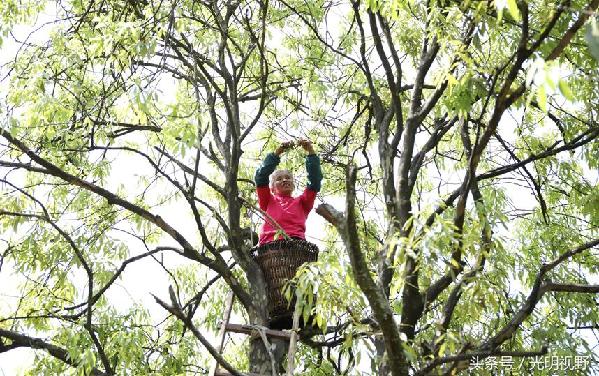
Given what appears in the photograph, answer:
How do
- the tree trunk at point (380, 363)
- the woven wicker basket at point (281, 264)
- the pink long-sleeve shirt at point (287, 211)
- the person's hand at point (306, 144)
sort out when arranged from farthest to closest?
the pink long-sleeve shirt at point (287, 211), the person's hand at point (306, 144), the woven wicker basket at point (281, 264), the tree trunk at point (380, 363)

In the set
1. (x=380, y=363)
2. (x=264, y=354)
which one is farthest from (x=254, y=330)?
Answer: (x=380, y=363)

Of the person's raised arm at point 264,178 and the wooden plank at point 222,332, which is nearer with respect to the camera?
the wooden plank at point 222,332

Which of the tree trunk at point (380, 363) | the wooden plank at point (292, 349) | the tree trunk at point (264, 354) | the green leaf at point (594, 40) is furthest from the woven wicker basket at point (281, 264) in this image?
the green leaf at point (594, 40)

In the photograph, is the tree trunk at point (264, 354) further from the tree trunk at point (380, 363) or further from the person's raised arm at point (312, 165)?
the person's raised arm at point (312, 165)

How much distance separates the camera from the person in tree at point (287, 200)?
500 centimetres

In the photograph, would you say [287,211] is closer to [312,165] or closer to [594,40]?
[312,165]

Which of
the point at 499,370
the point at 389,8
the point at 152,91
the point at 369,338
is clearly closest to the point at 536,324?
the point at 499,370

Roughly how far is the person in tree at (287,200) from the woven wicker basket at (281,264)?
29 cm

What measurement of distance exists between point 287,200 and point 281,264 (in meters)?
0.73

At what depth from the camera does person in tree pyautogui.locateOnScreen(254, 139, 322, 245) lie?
500 centimetres

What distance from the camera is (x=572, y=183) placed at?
5855 mm

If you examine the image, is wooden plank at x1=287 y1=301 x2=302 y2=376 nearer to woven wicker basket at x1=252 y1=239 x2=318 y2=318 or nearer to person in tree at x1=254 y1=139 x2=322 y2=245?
woven wicker basket at x1=252 y1=239 x2=318 y2=318

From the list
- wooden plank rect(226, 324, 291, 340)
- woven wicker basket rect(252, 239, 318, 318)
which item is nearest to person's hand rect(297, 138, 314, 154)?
woven wicker basket rect(252, 239, 318, 318)

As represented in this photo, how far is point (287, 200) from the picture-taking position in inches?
206
